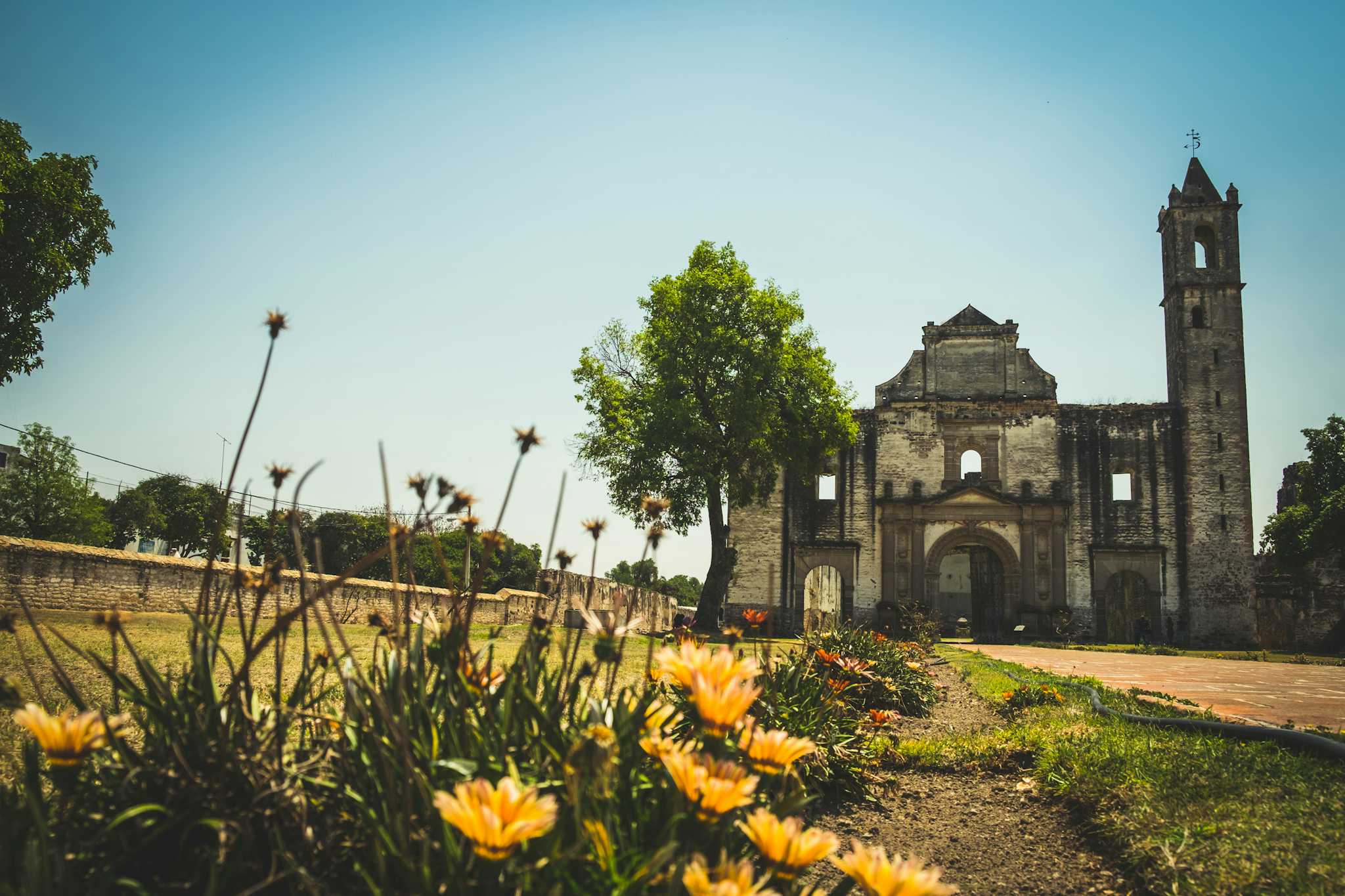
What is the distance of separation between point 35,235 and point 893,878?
18.0m

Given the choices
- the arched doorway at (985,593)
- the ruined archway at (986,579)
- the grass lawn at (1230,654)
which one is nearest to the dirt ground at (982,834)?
the grass lawn at (1230,654)

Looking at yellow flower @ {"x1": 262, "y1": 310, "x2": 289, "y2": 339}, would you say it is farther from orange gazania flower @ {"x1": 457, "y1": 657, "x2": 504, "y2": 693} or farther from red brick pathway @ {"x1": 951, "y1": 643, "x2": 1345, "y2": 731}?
red brick pathway @ {"x1": 951, "y1": 643, "x2": 1345, "y2": 731}

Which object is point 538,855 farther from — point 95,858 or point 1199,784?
point 1199,784

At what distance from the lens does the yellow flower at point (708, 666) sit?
156cm

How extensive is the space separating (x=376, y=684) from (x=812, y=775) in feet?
8.01

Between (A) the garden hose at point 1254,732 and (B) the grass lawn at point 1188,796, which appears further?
(A) the garden hose at point 1254,732

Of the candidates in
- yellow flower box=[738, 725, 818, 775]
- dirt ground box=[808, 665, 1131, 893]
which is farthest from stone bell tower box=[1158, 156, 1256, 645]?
yellow flower box=[738, 725, 818, 775]

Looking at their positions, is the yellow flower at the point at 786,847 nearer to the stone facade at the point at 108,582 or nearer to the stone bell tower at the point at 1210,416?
the stone facade at the point at 108,582

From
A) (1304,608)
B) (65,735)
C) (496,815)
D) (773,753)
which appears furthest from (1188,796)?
(1304,608)

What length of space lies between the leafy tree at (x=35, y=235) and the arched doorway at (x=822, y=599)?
1421 centimetres

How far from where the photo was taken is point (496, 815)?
120cm

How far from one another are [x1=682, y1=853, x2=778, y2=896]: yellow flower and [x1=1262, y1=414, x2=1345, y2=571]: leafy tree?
3028 centimetres

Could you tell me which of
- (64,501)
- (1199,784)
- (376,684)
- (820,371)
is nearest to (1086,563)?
(820,371)

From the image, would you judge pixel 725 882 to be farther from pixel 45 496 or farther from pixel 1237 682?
pixel 45 496
